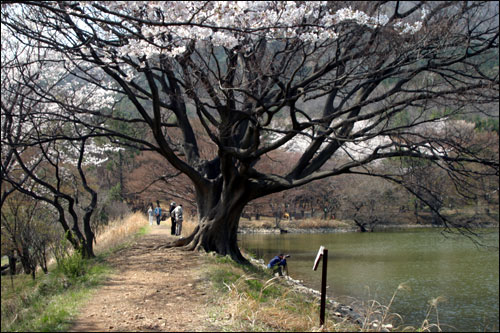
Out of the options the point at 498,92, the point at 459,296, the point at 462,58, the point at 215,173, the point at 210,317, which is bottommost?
the point at 459,296

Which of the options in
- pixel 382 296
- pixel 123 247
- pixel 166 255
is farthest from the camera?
pixel 382 296

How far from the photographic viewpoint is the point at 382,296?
15445 mm

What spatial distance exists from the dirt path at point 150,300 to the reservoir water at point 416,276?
3426 mm

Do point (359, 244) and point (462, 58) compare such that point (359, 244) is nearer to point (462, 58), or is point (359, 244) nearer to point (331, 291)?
point (331, 291)

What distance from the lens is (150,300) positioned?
6684 mm

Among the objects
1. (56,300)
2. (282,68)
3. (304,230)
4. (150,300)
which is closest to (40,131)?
(282,68)

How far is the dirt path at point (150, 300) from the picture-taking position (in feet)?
17.7

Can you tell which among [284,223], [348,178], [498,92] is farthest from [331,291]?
[348,178]

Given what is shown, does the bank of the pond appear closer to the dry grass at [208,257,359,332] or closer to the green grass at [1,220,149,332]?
the green grass at [1,220,149,332]

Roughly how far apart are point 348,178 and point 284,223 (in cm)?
861

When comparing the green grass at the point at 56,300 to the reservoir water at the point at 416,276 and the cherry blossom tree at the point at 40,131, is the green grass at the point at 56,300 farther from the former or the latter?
the reservoir water at the point at 416,276

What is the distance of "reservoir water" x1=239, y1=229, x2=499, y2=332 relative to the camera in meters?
13.7

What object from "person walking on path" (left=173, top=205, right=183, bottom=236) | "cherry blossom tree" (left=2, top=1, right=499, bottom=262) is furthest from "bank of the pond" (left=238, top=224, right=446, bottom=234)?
"cherry blossom tree" (left=2, top=1, right=499, bottom=262)

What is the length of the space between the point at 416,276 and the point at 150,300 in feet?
50.3
